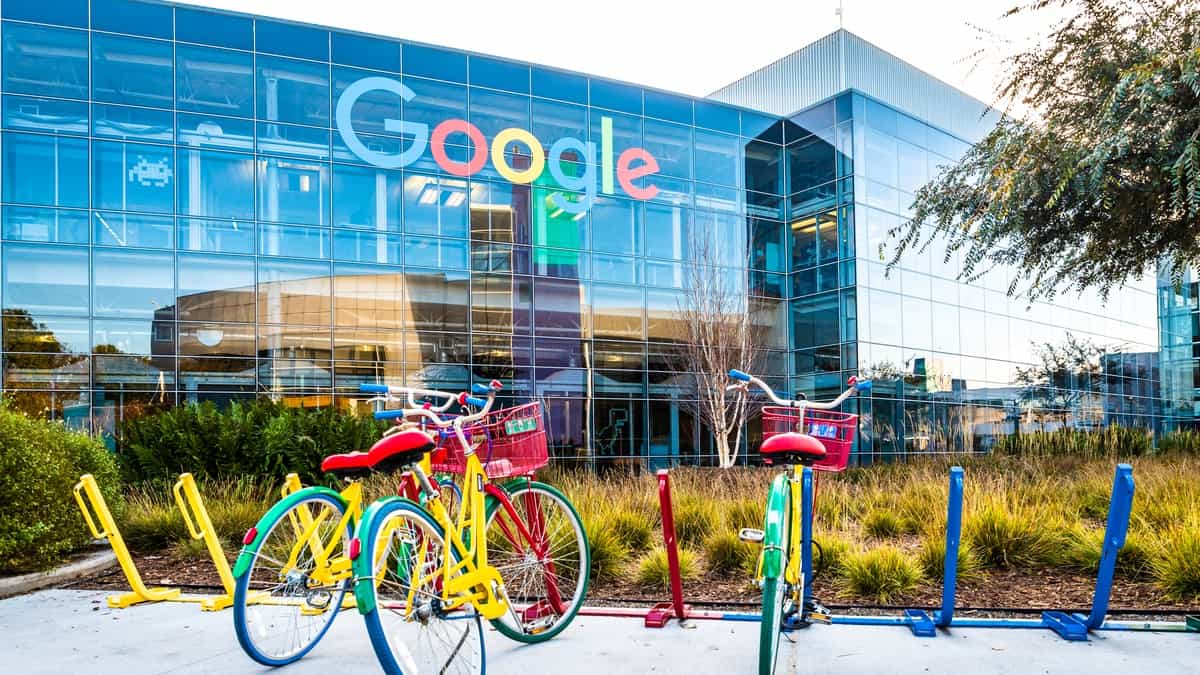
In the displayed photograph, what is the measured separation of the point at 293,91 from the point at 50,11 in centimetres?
573

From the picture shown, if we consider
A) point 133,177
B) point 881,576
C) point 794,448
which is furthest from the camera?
point 133,177

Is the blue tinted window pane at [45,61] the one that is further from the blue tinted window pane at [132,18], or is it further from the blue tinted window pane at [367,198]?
the blue tinted window pane at [367,198]

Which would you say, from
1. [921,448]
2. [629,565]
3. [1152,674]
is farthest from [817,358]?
[1152,674]

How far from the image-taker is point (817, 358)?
89.9ft

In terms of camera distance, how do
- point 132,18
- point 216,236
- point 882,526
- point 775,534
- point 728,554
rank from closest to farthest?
1. point 775,534
2. point 728,554
3. point 882,526
4. point 132,18
5. point 216,236

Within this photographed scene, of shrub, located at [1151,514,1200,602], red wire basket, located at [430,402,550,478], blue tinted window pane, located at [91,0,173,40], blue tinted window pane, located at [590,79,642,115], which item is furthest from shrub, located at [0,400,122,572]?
blue tinted window pane, located at [590,79,642,115]

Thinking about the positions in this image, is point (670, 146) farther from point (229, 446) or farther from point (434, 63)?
point (229, 446)

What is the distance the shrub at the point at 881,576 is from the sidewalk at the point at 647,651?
93 cm

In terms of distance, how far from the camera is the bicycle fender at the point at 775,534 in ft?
11.3

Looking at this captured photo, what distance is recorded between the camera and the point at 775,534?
3592 millimetres

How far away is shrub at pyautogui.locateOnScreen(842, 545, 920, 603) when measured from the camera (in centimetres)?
587

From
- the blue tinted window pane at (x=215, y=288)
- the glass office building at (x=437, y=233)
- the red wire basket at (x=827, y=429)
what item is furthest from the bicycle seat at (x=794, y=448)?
the blue tinted window pane at (x=215, y=288)

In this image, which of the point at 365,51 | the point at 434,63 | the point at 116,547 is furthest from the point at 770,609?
the point at 434,63

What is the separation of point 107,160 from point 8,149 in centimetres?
206
